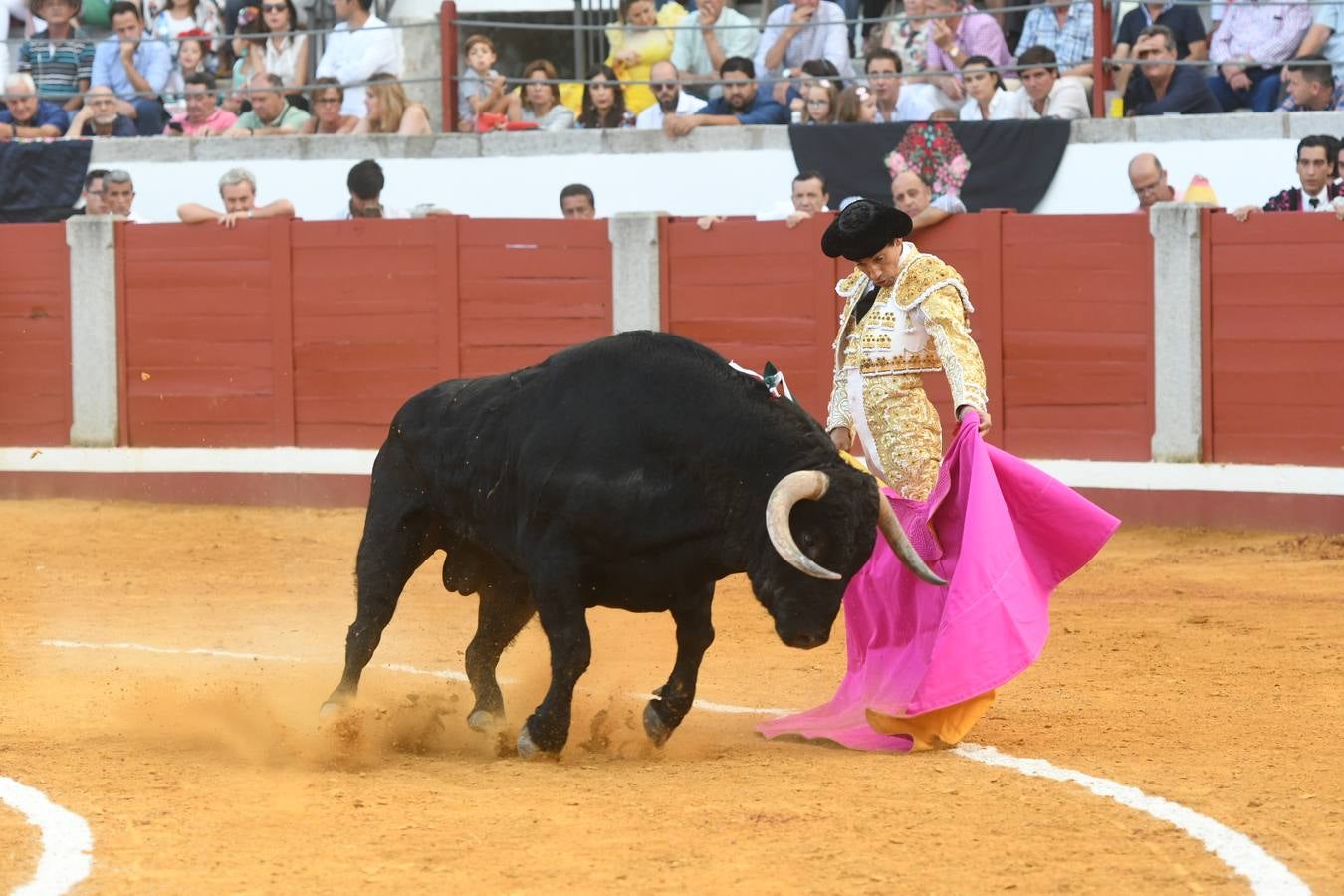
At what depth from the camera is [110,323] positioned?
10344mm

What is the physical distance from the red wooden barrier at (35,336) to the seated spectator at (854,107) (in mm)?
3795

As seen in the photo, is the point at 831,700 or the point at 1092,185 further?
the point at 1092,185

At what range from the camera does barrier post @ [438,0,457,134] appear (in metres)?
10.5

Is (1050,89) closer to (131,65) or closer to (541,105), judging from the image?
(541,105)

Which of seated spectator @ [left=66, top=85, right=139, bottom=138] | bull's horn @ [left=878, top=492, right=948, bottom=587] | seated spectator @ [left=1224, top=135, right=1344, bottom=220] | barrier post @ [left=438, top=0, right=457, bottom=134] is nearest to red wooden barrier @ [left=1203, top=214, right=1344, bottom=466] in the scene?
seated spectator @ [left=1224, top=135, right=1344, bottom=220]

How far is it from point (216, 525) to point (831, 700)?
16.4ft

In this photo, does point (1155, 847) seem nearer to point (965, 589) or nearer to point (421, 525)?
point (965, 589)

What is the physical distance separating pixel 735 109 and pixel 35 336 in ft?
11.8

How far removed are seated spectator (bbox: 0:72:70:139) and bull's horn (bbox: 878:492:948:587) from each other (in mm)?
8231

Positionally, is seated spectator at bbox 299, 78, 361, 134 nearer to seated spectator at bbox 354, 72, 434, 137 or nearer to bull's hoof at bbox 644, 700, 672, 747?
seated spectator at bbox 354, 72, 434, 137

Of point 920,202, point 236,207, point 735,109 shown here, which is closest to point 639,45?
point 735,109

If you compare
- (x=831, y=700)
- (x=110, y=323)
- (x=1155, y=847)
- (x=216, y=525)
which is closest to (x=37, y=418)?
(x=110, y=323)

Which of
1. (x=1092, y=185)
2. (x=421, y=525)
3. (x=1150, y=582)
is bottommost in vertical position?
(x=1150, y=582)

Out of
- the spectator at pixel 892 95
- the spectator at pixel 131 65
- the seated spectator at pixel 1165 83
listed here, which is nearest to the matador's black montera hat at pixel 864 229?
the seated spectator at pixel 1165 83
